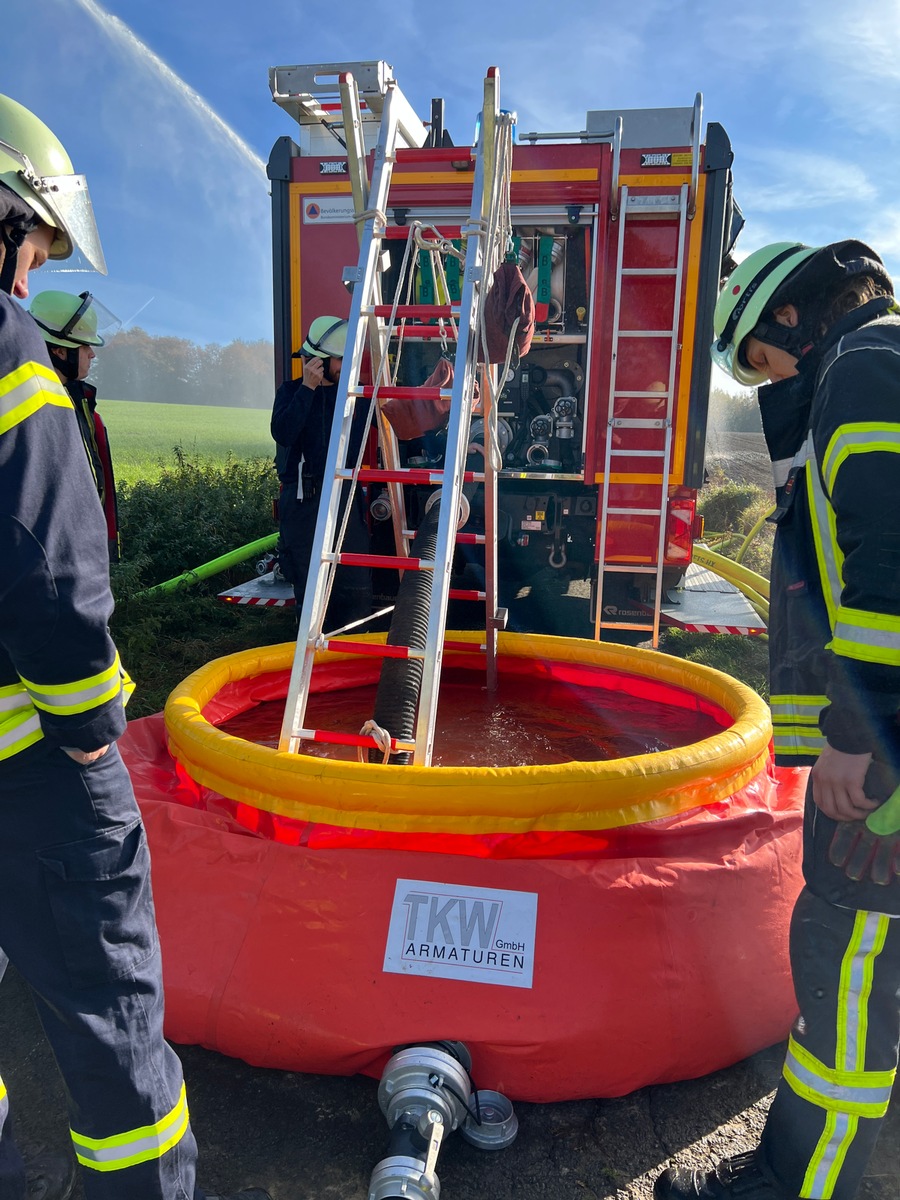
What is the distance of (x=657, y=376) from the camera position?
5.42 metres

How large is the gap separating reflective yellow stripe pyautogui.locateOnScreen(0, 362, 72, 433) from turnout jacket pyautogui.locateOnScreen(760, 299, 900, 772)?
4.59 feet

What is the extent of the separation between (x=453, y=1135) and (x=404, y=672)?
5.09ft

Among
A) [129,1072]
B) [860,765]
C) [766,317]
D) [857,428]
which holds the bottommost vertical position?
[129,1072]

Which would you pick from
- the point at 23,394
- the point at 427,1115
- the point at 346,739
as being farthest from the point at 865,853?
the point at 23,394

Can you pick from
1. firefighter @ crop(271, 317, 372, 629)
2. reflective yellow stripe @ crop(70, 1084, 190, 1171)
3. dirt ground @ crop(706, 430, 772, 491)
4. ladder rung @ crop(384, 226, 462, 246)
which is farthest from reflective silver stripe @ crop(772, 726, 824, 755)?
dirt ground @ crop(706, 430, 772, 491)

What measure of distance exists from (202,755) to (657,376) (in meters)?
4.00

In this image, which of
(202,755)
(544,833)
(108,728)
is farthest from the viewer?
(202,755)

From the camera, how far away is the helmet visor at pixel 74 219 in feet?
5.44

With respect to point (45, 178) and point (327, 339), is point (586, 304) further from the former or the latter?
point (45, 178)

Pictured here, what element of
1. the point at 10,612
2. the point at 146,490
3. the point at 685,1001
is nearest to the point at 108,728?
the point at 10,612

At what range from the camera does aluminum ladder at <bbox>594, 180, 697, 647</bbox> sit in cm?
516

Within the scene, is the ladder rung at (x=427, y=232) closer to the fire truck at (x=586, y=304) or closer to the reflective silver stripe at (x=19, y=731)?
the fire truck at (x=586, y=304)

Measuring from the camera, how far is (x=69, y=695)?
56.1 inches

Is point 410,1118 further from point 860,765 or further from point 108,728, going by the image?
point 860,765
